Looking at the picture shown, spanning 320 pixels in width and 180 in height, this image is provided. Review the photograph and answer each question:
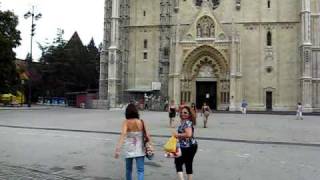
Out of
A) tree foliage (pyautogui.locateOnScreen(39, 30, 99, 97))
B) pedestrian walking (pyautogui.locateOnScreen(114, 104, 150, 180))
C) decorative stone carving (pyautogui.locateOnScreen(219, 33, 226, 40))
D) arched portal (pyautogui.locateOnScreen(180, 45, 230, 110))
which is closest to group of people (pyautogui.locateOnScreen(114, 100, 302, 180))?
pedestrian walking (pyautogui.locateOnScreen(114, 104, 150, 180))

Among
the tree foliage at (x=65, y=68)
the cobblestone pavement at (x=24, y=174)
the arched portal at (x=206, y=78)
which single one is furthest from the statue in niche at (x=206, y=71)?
the cobblestone pavement at (x=24, y=174)

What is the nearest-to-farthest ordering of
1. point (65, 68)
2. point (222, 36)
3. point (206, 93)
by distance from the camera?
point (222, 36) → point (206, 93) → point (65, 68)

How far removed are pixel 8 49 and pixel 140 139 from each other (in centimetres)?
4335

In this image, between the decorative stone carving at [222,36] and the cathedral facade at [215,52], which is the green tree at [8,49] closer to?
the cathedral facade at [215,52]

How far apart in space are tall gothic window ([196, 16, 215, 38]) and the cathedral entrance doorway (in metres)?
5.60

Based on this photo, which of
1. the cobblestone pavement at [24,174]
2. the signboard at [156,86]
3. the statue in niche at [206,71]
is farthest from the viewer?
the signboard at [156,86]

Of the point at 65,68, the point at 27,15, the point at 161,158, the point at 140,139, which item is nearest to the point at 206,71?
the point at 27,15

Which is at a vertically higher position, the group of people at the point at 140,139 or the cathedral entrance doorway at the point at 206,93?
the cathedral entrance doorway at the point at 206,93

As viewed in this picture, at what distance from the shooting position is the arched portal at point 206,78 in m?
54.8

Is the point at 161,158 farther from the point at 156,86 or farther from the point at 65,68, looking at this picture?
the point at 65,68

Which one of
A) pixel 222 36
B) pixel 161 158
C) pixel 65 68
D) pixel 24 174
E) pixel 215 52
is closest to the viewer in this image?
pixel 24 174

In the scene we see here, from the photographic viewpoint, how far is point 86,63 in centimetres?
8538

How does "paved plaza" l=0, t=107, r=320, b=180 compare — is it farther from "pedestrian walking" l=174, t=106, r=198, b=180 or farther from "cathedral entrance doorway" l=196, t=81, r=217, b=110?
"cathedral entrance doorway" l=196, t=81, r=217, b=110

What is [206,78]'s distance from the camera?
56719 mm
